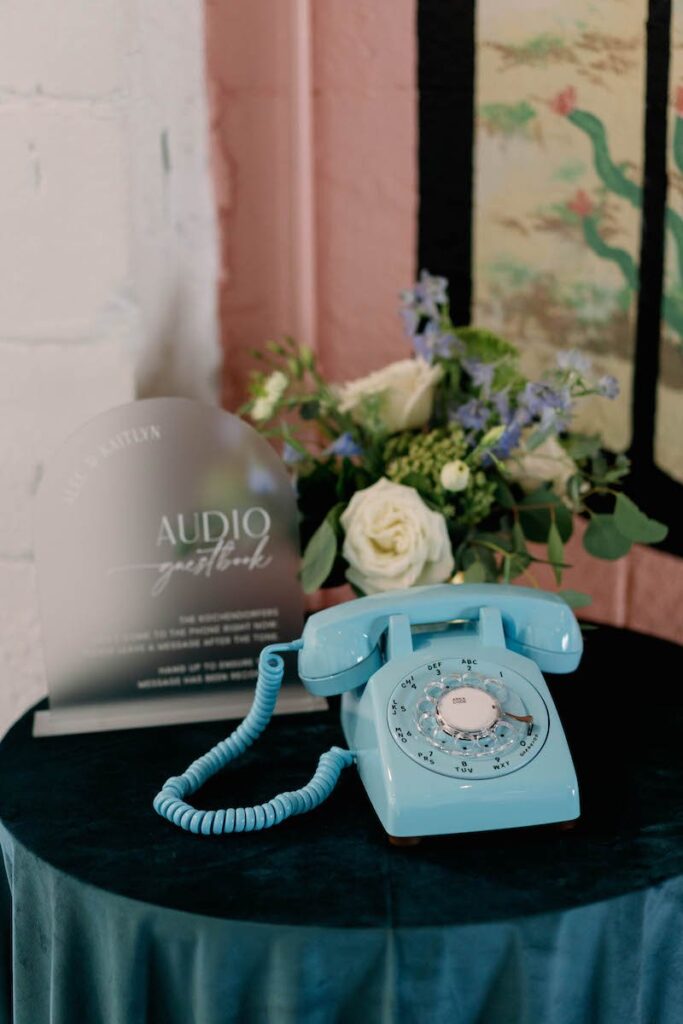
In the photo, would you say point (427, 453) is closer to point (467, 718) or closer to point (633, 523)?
point (633, 523)

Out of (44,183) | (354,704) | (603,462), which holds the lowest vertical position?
(354,704)

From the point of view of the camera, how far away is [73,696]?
Answer: 1.17 metres

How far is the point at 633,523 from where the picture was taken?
123 cm

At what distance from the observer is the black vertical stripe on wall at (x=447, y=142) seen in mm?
1444

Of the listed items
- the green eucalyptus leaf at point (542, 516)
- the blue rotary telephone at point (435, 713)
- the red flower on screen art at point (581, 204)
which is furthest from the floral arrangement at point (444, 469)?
the red flower on screen art at point (581, 204)

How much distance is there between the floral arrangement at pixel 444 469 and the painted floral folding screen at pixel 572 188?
0.54ft

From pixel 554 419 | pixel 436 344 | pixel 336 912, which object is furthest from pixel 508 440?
pixel 336 912

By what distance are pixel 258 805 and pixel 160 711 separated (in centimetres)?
23

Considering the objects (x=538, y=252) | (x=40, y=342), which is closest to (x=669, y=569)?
(x=538, y=252)

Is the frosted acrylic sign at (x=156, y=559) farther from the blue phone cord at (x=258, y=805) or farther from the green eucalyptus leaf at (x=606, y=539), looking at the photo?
the green eucalyptus leaf at (x=606, y=539)

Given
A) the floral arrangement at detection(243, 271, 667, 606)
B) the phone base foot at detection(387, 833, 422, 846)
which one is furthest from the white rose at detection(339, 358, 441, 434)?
the phone base foot at detection(387, 833, 422, 846)

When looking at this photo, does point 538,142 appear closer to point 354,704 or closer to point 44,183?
point 44,183

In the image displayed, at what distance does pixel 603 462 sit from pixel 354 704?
448 mm

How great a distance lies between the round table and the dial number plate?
0.06 m
